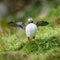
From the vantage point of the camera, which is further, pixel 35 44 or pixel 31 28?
pixel 35 44

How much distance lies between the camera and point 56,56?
10.3 metres

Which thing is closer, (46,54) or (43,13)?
(46,54)

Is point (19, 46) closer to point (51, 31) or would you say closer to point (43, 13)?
point (51, 31)

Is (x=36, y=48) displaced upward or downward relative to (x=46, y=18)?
downward

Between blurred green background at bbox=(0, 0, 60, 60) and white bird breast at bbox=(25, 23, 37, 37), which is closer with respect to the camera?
blurred green background at bbox=(0, 0, 60, 60)

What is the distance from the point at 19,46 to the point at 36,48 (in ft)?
1.88

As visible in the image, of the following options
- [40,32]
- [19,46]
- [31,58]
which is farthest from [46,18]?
[31,58]

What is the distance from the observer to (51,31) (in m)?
12.5

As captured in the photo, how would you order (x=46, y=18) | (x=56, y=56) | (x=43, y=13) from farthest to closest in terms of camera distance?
(x=43, y=13)
(x=46, y=18)
(x=56, y=56)

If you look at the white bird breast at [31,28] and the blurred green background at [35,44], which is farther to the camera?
the white bird breast at [31,28]

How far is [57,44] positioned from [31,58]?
3.21ft

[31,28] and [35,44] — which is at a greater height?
[31,28]


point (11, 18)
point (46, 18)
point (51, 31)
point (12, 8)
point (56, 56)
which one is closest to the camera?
point (56, 56)

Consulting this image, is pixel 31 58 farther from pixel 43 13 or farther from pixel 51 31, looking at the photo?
pixel 43 13
